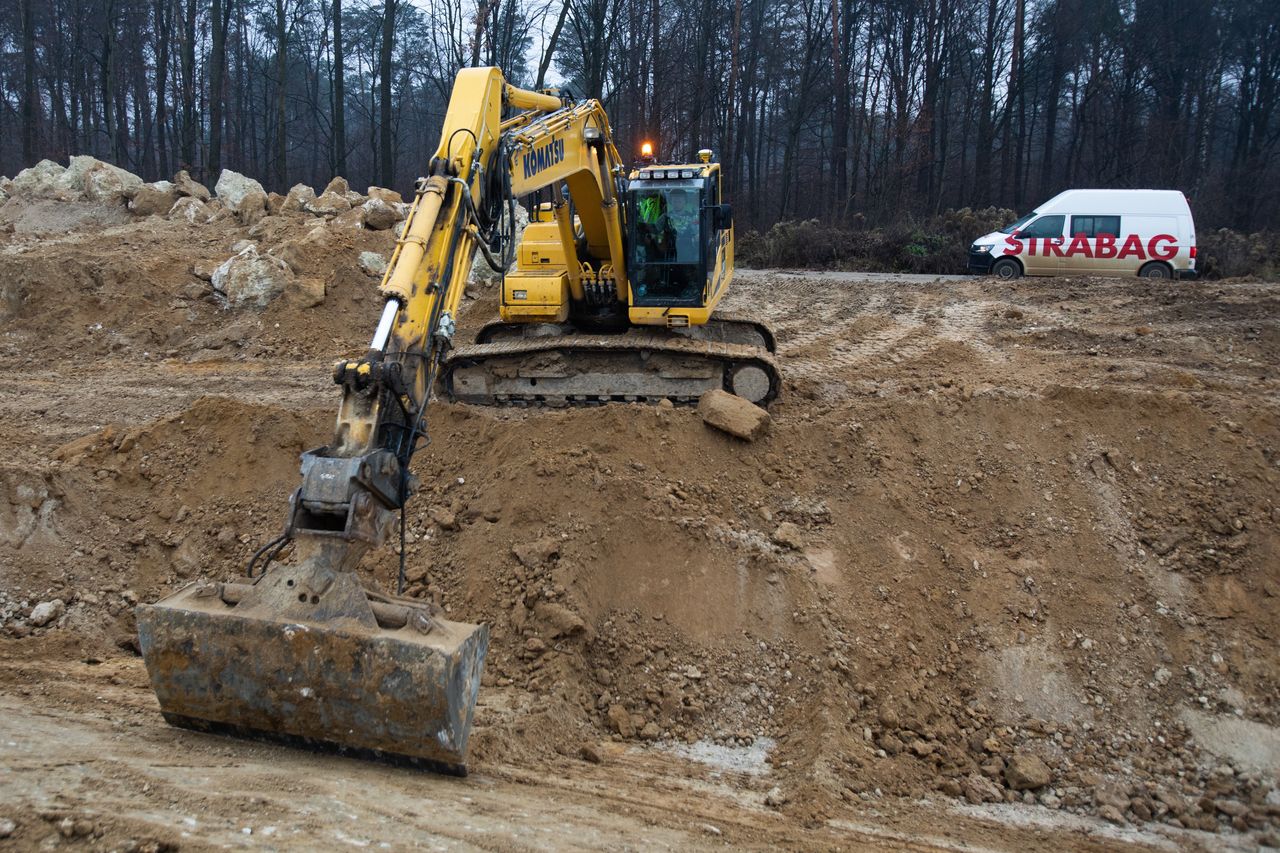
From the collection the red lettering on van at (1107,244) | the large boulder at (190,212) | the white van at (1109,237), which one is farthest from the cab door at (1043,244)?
the large boulder at (190,212)

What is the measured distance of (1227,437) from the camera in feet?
22.9

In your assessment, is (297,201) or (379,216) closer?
(379,216)

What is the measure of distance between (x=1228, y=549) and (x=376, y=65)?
2982 centimetres

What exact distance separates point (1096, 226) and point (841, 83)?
1246 centimetres

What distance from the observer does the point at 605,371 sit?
27.4 feet

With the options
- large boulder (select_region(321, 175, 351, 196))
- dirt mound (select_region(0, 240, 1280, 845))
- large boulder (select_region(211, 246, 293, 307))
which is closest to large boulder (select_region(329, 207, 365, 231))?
large boulder (select_region(321, 175, 351, 196))

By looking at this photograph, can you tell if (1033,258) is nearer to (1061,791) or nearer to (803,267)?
(803,267)

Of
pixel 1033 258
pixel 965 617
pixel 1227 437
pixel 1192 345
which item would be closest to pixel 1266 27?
pixel 1033 258

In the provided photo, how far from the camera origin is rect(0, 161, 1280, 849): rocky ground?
3752mm

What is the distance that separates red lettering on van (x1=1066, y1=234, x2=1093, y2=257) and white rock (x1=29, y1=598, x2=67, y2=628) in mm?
16486

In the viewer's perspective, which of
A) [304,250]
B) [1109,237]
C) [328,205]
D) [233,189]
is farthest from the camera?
[233,189]

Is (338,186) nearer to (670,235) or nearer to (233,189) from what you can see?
(233,189)

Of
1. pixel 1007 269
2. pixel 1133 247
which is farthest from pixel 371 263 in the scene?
pixel 1133 247

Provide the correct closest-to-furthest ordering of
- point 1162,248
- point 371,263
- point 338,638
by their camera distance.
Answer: point 338,638, point 371,263, point 1162,248
